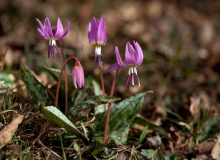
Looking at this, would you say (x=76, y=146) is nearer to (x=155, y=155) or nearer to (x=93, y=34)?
(x=155, y=155)

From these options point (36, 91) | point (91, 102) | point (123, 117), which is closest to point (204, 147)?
point (123, 117)

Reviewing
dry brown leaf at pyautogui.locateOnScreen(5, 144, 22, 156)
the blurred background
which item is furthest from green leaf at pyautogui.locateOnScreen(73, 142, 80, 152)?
the blurred background

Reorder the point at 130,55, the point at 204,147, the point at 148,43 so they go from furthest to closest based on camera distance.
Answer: the point at 148,43 → the point at 204,147 → the point at 130,55

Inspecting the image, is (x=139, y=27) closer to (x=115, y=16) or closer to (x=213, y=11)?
(x=115, y=16)

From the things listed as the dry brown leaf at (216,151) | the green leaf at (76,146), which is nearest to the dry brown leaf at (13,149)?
the green leaf at (76,146)

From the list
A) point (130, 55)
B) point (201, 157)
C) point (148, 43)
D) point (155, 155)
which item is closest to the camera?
point (130, 55)

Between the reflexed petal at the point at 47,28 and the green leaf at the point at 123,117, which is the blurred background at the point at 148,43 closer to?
the green leaf at the point at 123,117

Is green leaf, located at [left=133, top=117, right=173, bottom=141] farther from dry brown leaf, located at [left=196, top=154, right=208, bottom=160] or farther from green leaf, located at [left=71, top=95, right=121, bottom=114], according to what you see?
green leaf, located at [left=71, top=95, right=121, bottom=114]

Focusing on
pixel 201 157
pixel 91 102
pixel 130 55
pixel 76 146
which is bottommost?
pixel 201 157
